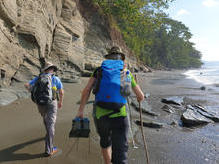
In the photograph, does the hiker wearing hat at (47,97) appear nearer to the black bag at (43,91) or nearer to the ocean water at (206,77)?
the black bag at (43,91)

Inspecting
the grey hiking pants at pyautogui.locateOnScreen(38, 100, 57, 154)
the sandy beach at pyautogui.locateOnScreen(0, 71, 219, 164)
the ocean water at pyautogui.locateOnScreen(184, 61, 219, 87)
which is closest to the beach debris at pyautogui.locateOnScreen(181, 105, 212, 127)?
the sandy beach at pyautogui.locateOnScreen(0, 71, 219, 164)

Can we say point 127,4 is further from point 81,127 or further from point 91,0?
point 81,127

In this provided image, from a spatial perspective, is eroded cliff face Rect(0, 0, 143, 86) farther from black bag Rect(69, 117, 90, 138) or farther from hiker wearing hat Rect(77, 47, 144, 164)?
hiker wearing hat Rect(77, 47, 144, 164)

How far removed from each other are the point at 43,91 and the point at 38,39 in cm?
721

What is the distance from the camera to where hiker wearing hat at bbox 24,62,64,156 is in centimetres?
313

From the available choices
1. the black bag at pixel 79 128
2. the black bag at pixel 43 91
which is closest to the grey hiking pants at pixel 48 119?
the black bag at pixel 43 91

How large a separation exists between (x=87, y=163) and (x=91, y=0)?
20.2m

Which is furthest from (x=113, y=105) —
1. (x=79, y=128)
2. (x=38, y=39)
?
(x=38, y=39)

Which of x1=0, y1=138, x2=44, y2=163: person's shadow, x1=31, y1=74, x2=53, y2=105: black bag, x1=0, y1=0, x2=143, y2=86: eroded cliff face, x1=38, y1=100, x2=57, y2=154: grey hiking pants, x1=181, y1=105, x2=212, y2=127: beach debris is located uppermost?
x1=0, y1=0, x2=143, y2=86: eroded cliff face

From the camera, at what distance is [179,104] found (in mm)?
8797

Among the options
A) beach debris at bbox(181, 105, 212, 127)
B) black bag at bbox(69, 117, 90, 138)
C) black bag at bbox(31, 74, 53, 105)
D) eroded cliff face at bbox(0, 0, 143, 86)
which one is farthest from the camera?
eroded cliff face at bbox(0, 0, 143, 86)

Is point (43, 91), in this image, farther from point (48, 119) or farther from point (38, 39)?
point (38, 39)

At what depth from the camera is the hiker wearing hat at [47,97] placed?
3129 millimetres

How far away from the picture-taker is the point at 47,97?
312cm
